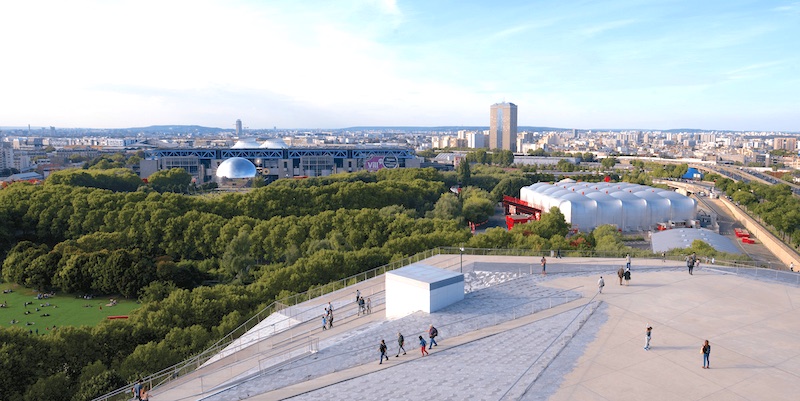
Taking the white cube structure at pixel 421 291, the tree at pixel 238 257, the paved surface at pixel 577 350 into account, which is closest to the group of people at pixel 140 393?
the paved surface at pixel 577 350

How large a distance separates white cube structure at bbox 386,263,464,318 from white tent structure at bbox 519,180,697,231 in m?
44.1

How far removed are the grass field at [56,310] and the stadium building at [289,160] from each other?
2992 inches

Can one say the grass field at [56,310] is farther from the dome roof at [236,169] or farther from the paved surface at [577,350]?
the dome roof at [236,169]

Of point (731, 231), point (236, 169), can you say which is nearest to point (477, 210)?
point (731, 231)

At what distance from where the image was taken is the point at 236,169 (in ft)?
345

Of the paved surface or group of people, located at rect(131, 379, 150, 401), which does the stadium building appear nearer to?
the paved surface

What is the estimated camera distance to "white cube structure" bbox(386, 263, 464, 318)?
74.4ft

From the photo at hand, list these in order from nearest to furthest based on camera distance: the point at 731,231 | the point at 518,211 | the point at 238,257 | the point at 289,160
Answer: the point at 238,257, the point at 731,231, the point at 518,211, the point at 289,160

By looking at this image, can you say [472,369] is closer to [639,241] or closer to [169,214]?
[169,214]

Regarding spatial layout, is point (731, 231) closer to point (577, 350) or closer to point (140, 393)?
point (577, 350)

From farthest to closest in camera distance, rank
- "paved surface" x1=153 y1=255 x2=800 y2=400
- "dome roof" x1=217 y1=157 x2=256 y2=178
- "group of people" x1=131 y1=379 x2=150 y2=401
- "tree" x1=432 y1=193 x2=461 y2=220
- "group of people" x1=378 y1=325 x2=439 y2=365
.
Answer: "dome roof" x1=217 y1=157 x2=256 y2=178 → "tree" x1=432 y1=193 x2=461 y2=220 → "group of people" x1=378 y1=325 x2=439 y2=365 → "group of people" x1=131 y1=379 x2=150 y2=401 → "paved surface" x1=153 y1=255 x2=800 y2=400

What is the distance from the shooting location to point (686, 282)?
26.1 m

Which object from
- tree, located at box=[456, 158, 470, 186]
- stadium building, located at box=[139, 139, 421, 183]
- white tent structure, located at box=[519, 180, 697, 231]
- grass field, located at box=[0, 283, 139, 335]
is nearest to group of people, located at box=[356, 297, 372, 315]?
grass field, located at box=[0, 283, 139, 335]

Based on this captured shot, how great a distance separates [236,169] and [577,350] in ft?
313
